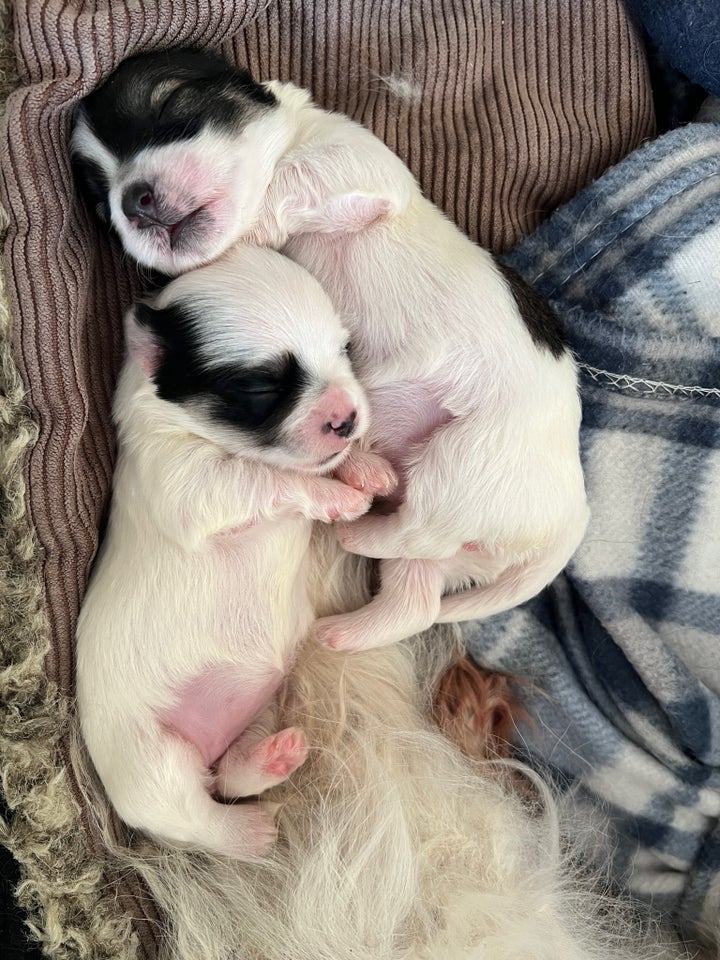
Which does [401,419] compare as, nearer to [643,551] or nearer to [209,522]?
[209,522]

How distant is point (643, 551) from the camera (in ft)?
4.89

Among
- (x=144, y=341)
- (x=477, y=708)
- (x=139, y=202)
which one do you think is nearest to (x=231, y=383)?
(x=144, y=341)

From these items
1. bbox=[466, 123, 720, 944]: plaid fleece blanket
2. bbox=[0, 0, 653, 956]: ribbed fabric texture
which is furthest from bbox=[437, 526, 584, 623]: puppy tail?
bbox=[0, 0, 653, 956]: ribbed fabric texture

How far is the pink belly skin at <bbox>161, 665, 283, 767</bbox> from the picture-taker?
1.28 m

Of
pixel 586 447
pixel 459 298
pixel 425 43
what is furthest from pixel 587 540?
pixel 425 43

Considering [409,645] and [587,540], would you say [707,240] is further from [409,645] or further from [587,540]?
[409,645]

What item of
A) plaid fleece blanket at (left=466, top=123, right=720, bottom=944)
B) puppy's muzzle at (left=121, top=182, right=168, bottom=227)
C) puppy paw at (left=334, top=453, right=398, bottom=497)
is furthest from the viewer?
plaid fleece blanket at (left=466, top=123, right=720, bottom=944)

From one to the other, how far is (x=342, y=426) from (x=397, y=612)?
32cm

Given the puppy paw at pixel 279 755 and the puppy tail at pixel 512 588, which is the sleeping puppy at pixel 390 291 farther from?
the puppy paw at pixel 279 755

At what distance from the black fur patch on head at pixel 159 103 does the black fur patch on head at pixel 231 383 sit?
247mm

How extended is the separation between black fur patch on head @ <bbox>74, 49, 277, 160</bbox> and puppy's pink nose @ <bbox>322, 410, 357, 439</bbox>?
1.49 feet

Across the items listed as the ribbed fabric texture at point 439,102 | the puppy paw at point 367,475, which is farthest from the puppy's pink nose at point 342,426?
the ribbed fabric texture at point 439,102

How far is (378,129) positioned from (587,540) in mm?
804

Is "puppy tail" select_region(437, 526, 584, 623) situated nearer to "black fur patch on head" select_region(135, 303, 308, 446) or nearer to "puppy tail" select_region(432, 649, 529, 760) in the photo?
"puppy tail" select_region(432, 649, 529, 760)
